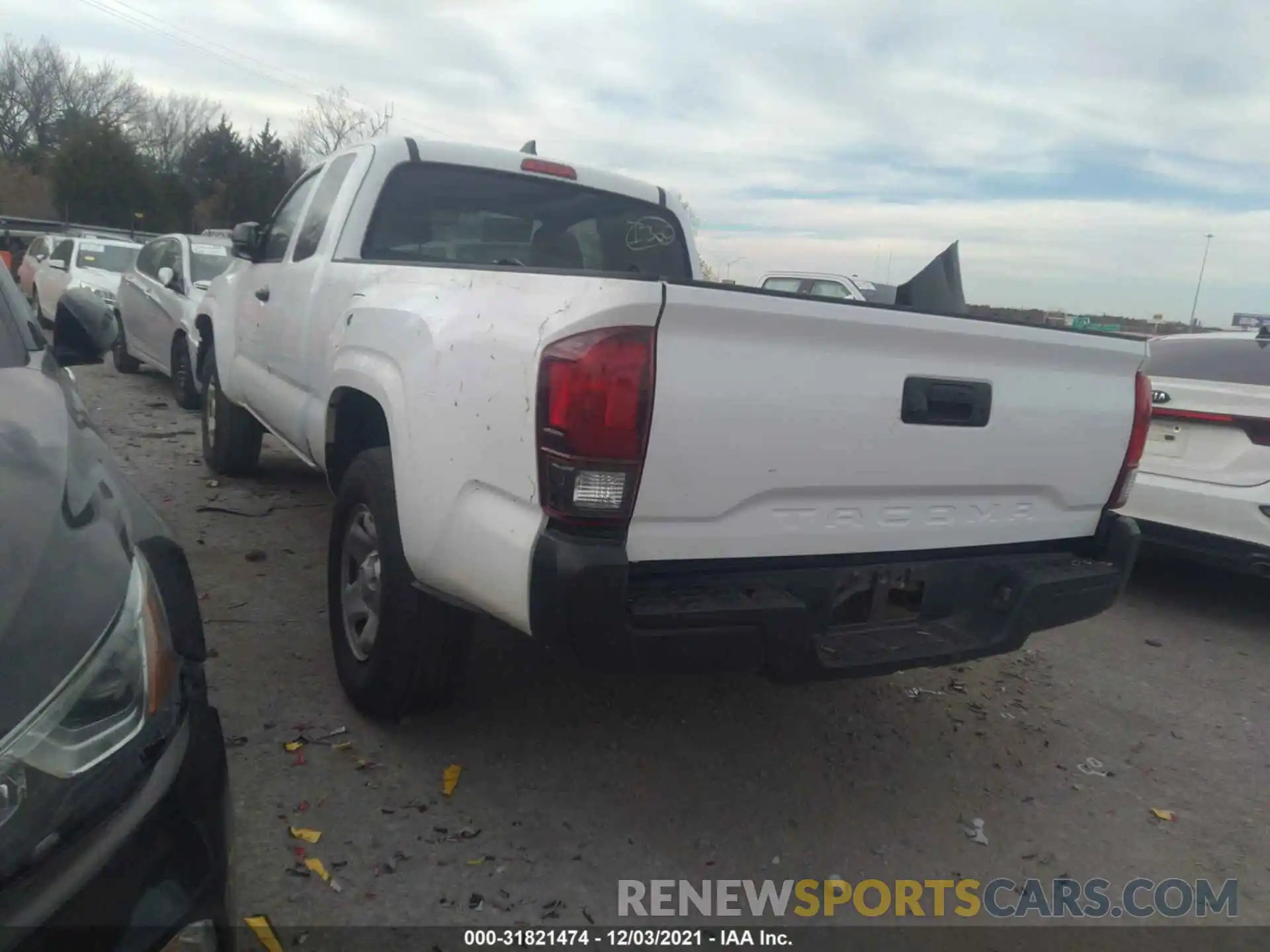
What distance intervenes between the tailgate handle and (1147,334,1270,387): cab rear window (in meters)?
2.81

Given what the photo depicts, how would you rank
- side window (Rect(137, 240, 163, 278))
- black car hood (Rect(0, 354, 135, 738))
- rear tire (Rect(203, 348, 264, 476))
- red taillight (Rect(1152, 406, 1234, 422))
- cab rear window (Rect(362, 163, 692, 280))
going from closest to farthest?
black car hood (Rect(0, 354, 135, 738)) < cab rear window (Rect(362, 163, 692, 280)) < red taillight (Rect(1152, 406, 1234, 422)) < rear tire (Rect(203, 348, 264, 476)) < side window (Rect(137, 240, 163, 278))

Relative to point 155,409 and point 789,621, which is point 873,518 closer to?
point 789,621

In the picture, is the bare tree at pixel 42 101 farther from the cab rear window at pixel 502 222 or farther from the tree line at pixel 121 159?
the cab rear window at pixel 502 222

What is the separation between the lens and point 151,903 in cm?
150

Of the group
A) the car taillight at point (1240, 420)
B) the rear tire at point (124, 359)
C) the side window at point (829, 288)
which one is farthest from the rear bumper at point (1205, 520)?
the rear tire at point (124, 359)

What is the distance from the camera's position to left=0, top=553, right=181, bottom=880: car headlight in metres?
1.38

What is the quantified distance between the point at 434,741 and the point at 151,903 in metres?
1.73

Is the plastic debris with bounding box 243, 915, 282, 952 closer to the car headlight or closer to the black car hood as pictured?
the car headlight

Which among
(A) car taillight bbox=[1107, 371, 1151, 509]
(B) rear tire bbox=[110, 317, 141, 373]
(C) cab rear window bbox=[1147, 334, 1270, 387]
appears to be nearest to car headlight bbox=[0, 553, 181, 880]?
(A) car taillight bbox=[1107, 371, 1151, 509]

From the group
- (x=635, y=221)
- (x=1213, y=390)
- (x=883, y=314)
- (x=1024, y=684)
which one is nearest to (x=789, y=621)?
(x=883, y=314)

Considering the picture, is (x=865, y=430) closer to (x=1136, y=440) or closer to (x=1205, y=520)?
(x=1136, y=440)

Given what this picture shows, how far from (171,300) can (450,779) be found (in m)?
7.55

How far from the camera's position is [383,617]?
3.00m

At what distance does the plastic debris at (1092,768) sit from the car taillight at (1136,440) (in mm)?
1004
